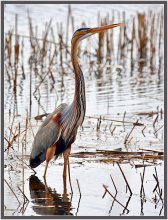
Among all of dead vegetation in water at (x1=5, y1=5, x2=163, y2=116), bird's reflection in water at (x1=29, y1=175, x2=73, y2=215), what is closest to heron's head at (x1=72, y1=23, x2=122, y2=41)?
bird's reflection in water at (x1=29, y1=175, x2=73, y2=215)

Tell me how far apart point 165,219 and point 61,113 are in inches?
61.6

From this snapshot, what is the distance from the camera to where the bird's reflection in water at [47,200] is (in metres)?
5.78

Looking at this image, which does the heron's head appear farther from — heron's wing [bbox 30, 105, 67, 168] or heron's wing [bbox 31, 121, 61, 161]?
heron's wing [bbox 31, 121, 61, 161]

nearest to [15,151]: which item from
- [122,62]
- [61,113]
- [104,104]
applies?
[61,113]

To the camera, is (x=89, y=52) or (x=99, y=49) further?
(x=89, y=52)

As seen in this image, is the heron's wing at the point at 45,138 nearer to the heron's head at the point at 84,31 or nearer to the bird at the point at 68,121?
the bird at the point at 68,121

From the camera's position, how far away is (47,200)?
6051mm

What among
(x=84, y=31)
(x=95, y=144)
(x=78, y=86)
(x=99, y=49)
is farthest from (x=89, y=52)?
(x=78, y=86)

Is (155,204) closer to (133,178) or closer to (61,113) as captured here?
(133,178)

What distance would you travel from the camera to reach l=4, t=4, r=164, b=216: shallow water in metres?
5.88

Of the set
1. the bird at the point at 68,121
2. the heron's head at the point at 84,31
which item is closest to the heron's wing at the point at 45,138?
the bird at the point at 68,121

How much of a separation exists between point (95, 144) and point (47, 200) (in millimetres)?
1645

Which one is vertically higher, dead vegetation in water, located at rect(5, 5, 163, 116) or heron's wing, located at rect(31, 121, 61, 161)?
dead vegetation in water, located at rect(5, 5, 163, 116)

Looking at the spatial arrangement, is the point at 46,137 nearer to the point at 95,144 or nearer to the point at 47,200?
the point at 47,200
